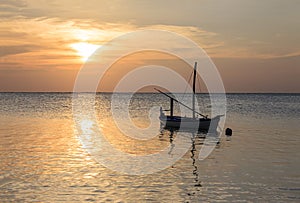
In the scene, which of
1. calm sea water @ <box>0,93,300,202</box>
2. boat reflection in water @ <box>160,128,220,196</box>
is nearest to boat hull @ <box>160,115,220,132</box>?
boat reflection in water @ <box>160,128,220,196</box>

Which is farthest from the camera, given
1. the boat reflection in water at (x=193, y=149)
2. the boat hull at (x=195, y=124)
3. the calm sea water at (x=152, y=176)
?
the boat hull at (x=195, y=124)

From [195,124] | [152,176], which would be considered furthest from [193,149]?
[195,124]

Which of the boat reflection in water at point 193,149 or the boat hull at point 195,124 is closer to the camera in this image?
the boat reflection in water at point 193,149

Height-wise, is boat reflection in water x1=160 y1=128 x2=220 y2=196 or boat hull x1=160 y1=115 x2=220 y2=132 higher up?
boat hull x1=160 y1=115 x2=220 y2=132

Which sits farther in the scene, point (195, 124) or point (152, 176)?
point (195, 124)

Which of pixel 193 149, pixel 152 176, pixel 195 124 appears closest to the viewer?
pixel 152 176

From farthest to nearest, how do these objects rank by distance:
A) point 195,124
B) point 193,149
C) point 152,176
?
point 195,124, point 193,149, point 152,176

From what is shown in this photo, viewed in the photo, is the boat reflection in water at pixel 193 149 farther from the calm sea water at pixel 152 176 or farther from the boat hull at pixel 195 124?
the boat hull at pixel 195 124

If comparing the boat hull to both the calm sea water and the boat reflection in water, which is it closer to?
the boat reflection in water

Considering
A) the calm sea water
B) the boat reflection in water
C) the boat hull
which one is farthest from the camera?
the boat hull

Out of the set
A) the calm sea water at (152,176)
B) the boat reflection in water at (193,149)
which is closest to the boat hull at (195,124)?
the boat reflection in water at (193,149)

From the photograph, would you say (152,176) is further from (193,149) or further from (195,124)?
(195,124)

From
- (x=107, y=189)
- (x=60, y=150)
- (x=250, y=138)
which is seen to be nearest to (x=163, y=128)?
(x=250, y=138)

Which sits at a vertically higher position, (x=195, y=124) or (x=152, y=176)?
(x=195, y=124)
